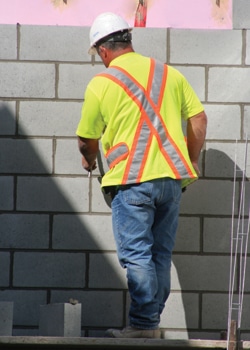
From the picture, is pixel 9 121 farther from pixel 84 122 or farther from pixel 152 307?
pixel 152 307

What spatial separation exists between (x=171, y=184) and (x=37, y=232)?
976mm

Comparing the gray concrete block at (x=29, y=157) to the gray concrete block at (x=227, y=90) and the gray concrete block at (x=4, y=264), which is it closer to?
the gray concrete block at (x=4, y=264)

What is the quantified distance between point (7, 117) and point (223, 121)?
122 cm

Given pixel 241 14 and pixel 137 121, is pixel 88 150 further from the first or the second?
pixel 241 14

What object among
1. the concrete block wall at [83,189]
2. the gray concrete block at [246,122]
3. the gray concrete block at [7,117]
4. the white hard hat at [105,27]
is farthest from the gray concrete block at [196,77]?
the gray concrete block at [7,117]

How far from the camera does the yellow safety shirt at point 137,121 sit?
5.28 metres

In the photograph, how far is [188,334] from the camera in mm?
5832

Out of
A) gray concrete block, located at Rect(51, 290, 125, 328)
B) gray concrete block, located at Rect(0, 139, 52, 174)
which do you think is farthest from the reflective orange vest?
gray concrete block, located at Rect(51, 290, 125, 328)

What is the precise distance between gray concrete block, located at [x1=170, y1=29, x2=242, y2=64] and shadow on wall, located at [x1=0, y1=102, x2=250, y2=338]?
1.72 ft

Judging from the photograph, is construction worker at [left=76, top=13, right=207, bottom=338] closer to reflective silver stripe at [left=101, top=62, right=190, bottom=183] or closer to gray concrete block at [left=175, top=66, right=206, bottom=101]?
reflective silver stripe at [left=101, top=62, right=190, bottom=183]

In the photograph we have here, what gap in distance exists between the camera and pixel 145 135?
5.29 meters

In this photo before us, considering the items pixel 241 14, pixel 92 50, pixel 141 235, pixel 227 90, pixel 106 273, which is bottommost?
pixel 106 273

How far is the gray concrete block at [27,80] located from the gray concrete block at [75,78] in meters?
0.05

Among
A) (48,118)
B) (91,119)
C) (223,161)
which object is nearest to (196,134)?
(223,161)
